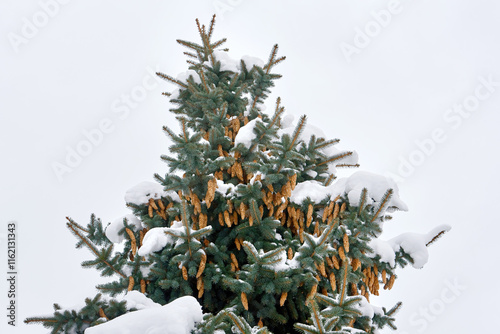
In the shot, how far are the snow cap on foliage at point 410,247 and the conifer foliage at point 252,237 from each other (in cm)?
1

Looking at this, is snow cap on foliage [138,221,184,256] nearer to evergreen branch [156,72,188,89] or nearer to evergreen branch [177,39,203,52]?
evergreen branch [156,72,188,89]

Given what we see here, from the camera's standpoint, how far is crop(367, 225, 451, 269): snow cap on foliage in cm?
454

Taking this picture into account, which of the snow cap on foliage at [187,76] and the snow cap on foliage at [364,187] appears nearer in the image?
the snow cap on foliage at [364,187]

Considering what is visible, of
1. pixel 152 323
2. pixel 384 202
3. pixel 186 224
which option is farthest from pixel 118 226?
pixel 384 202

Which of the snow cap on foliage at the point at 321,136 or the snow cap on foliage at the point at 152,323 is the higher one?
the snow cap on foliage at the point at 321,136

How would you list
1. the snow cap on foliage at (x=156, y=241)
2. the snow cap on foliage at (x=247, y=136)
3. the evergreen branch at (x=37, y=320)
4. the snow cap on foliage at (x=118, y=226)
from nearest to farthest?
the evergreen branch at (x=37, y=320) → the snow cap on foliage at (x=156, y=241) → the snow cap on foliage at (x=247, y=136) → the snow cap on foliage at (x=118, y=226)

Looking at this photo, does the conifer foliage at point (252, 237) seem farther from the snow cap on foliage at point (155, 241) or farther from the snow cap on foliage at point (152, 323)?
the snow cap on foliage at point (152, 323)

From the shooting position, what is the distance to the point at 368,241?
4.13m

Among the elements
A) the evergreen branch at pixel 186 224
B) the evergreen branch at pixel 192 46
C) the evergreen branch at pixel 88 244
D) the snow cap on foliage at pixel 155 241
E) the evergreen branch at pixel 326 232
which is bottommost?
the evergreen branch at pixel 88 244

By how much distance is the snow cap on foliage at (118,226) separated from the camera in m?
5.10

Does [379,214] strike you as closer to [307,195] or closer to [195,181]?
[307,195]

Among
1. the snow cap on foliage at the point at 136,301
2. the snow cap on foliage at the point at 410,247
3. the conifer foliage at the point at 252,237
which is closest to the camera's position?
the snow cap on foliage at the point at 136,301

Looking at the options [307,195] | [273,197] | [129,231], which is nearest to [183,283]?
[129,231]

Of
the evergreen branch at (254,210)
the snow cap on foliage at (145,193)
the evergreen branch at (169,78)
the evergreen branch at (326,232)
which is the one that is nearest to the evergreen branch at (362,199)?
the evergreen branch at (326,232)
